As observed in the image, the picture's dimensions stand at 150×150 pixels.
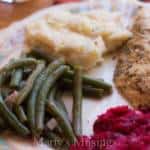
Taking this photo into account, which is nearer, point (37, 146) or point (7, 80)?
point (37, 146)

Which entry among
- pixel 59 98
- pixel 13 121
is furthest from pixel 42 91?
pixel 13 121

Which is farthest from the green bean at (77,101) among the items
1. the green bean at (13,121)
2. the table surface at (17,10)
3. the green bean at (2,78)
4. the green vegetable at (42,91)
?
the table surface at (17,10)

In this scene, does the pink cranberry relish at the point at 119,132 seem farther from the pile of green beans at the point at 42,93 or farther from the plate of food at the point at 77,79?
the pile of green beans at the point at 42,93

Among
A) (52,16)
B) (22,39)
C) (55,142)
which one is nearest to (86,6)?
(52,16)

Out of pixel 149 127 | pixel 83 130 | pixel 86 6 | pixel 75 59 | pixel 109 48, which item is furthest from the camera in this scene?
pixel 86 6

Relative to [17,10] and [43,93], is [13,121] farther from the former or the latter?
[17,10]

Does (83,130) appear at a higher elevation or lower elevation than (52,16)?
lower

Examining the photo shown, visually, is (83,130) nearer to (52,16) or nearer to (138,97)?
(138,97)
